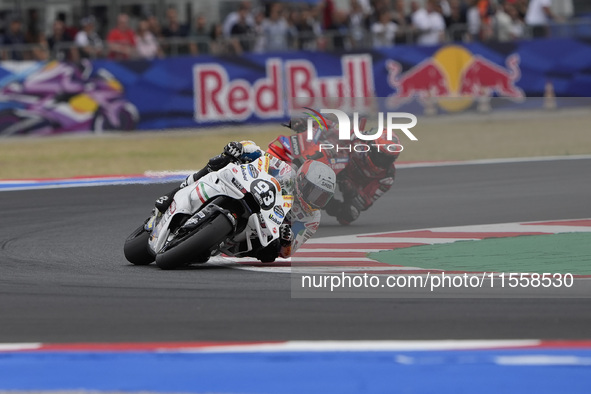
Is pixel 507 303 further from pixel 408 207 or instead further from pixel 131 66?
pixel 131 66

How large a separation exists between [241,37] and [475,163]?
269 inches

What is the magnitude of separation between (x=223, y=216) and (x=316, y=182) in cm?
68

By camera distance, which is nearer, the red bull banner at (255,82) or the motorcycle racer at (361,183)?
the motorcycle racer at (361,183)

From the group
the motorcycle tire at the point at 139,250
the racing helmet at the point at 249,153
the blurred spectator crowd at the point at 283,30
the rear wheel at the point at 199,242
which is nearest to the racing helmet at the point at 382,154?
the racing helmet at the point at 249,153

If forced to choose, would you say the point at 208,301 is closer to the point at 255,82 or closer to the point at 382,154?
the point at 382,154

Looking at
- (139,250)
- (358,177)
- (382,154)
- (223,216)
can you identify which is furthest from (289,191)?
(358,177)

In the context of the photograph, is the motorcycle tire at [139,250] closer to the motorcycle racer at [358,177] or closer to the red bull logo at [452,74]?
the motorcycle racer at [358,177]

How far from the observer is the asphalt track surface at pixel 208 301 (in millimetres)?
6062

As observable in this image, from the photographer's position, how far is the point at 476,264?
8.12m

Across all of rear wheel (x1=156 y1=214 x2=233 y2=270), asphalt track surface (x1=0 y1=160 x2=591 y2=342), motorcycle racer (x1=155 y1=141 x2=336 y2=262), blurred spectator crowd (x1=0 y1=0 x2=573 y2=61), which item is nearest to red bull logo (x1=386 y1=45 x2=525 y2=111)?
blurred spectator crowd (x1=0 y1=0 x2=573 y2=61)

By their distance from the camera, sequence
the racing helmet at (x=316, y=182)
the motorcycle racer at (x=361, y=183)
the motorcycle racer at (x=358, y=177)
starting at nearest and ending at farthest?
the racing helmet at (x=316, y=182)
the motorcycle racer at (x=358, y=177)
the motorcycle racer at (x=361, y=183)

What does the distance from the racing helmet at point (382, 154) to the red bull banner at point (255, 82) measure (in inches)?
442

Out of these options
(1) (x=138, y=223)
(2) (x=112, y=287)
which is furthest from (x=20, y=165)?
(2) (x=112, y=287)

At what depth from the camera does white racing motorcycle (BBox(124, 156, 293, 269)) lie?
306 inches
